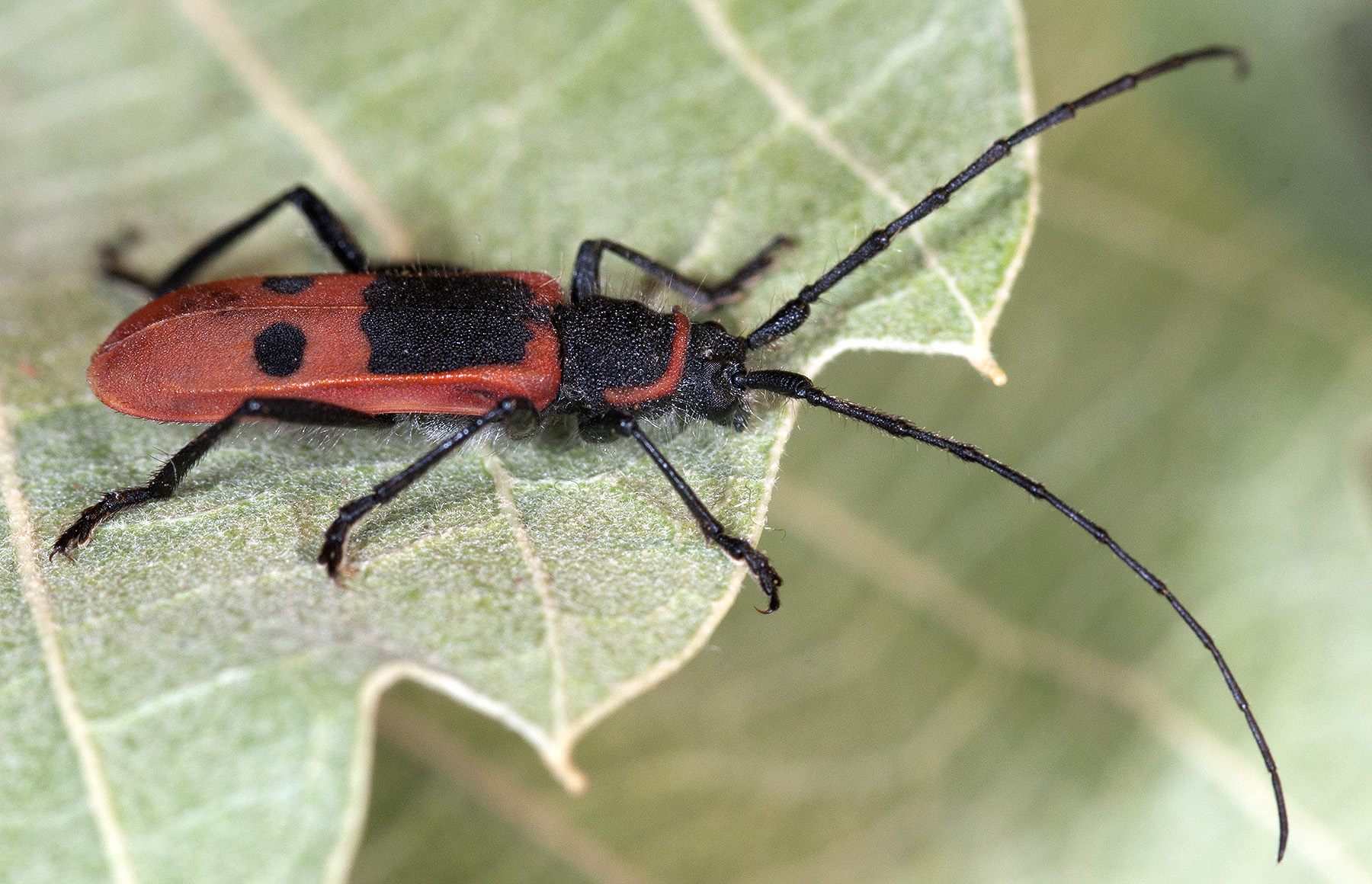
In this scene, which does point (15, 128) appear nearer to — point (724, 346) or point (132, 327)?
point (132, 327)

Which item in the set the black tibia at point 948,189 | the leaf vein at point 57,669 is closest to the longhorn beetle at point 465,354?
the black tibia at point 948,189

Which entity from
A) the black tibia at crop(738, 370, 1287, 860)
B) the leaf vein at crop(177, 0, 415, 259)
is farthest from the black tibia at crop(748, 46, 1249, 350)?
the leaf vein at crop(177, 0, 415, 259)

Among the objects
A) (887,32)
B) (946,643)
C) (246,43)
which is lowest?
(946,643)

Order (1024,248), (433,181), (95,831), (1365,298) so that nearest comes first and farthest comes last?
1. (95,831)
2. (1024,248)
3. (433,181)
4. (1365,298)

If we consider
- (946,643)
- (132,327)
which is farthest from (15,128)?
(946,643)

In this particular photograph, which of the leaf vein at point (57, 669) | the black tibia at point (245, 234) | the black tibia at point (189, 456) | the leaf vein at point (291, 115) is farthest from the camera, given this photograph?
the leaf vein at point (291, 115)

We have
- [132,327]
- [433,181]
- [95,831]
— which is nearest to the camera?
[95,831]

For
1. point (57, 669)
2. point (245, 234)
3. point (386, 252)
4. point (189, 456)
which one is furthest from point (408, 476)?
point (245, 234)

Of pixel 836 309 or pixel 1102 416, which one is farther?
pixel 1102 416

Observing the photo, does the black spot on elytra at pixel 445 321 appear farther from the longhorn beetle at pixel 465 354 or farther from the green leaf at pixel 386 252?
the green leaf at pixel 386 252
